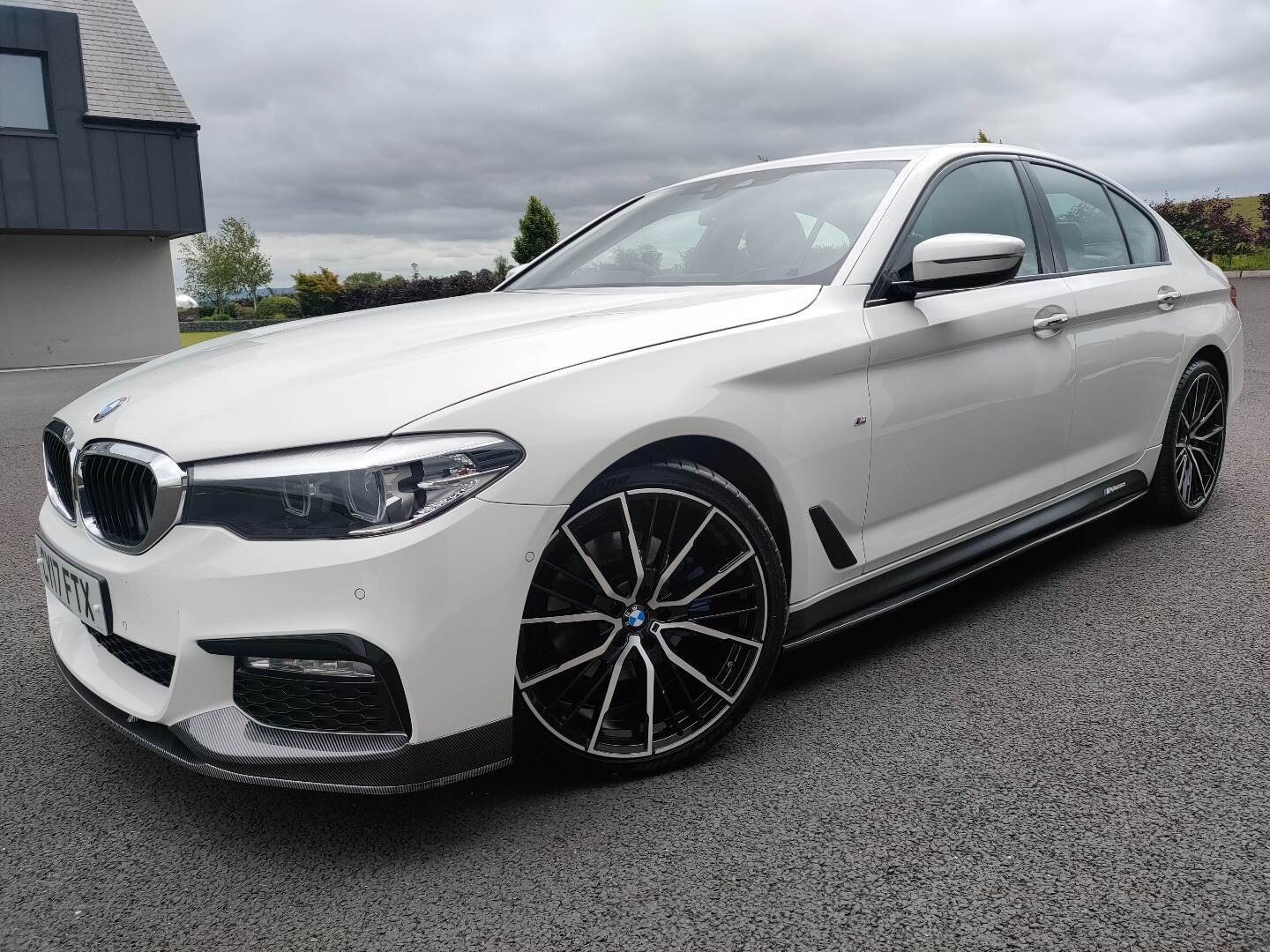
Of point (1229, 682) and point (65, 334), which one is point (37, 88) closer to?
point (65, 334)

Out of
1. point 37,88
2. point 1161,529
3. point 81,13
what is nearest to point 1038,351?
point 1161,529

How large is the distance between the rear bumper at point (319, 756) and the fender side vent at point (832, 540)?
103 centimetres

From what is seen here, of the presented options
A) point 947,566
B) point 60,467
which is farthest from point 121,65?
point 947,566

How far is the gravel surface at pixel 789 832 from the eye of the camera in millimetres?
1901

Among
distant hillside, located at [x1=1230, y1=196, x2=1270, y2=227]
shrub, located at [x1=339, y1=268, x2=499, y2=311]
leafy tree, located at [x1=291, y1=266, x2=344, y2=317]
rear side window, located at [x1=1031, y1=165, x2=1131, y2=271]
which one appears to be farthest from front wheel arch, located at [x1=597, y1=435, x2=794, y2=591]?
distant hillside, located at [x1=1230, y1=196, x2=1270, y2=227]

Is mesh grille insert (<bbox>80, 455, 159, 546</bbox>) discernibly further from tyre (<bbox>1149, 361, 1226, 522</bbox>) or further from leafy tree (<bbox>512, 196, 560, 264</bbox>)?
leafy tree (<bbox>512, 196, 560, 264</bbox>)

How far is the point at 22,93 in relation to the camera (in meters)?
21.5

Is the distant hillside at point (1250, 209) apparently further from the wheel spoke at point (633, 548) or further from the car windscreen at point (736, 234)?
the wheel spoke at point (633, 548)

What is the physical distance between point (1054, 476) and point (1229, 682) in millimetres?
904

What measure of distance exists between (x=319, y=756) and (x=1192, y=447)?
12.9ft

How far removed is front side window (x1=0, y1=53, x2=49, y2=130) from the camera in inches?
842

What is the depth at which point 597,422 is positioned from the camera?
85.8 inches

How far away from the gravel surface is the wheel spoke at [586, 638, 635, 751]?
0.16m

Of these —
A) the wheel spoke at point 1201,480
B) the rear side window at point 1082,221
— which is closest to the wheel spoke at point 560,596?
the rear side window at point 1082,221
